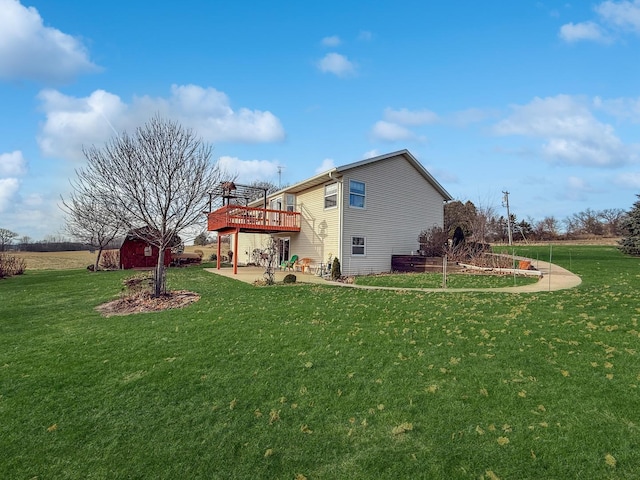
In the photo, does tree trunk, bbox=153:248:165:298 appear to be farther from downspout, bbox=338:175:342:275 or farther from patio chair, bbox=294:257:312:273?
patio chair, bbox=294:257:312:273

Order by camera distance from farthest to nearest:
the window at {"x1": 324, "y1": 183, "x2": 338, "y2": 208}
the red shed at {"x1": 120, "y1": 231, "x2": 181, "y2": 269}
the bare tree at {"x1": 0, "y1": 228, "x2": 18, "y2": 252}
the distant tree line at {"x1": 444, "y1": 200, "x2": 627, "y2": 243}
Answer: the bare tree at {"x1": 0, "y1": 228, "x2": 18, "y2": 252} < the distant tree line at {"x1": 444, "y1": 200, "x2": 627, "y2": 243} < the red shed at {"x1": 120, "y1": 231, "x2": 181, "y2": 269} < the window at {"x1": 324, "y1": 183, "x2": 338, "y2": 208}

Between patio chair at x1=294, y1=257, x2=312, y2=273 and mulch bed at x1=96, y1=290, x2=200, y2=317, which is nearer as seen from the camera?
mulch bed at x1=96, y1=290, x2=200, y2=317

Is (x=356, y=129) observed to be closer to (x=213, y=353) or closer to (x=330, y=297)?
(x=330, y=297)

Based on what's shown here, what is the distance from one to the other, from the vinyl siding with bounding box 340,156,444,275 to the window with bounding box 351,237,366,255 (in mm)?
215

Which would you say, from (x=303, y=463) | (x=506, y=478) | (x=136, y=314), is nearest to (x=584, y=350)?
(x=506, y=478)

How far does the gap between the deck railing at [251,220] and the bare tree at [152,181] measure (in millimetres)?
6298

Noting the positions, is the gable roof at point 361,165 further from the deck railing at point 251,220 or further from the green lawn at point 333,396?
the green lawn at point 333,396

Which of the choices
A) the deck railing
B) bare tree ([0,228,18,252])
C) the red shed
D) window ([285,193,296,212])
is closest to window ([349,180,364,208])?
the deck railing

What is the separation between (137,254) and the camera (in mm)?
27750

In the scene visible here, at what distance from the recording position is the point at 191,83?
14227 millimetres

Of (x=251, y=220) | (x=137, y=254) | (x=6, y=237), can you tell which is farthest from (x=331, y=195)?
(x=6, y=237)

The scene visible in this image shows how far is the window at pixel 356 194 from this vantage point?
58.0 feet

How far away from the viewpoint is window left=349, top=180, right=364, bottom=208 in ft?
58.0

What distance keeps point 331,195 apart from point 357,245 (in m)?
2.96
